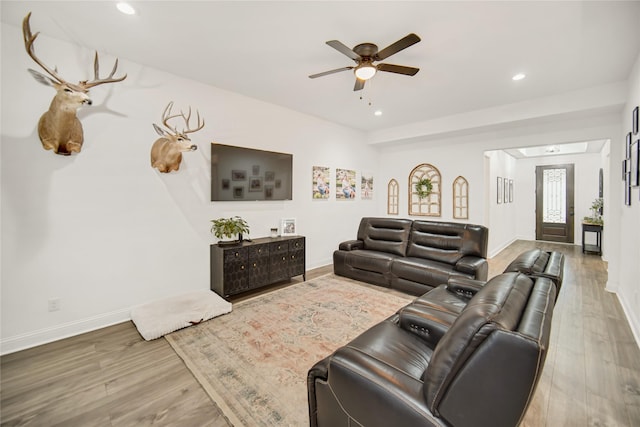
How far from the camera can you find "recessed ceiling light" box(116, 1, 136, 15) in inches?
84.9

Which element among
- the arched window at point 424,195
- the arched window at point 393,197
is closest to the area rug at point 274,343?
the arched window at point 424,195

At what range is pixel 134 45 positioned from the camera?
108 inches

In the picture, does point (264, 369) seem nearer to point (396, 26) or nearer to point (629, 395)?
point (629, 395)

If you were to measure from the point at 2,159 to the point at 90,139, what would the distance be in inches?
26.1

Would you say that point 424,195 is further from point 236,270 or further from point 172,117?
point 172,117

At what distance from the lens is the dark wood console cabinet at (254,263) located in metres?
3.46

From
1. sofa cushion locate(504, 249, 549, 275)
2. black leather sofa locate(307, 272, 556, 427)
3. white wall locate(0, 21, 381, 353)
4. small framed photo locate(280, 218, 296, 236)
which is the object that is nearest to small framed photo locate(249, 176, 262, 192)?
white wall locate(0, 21, 381, 353)

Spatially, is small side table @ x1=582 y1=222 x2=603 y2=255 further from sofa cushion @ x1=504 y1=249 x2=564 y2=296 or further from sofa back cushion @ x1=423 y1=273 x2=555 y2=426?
sofa back cushion @ x1=423 y1=273 x2=555 y2=426

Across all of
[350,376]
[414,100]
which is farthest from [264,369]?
[414,100]

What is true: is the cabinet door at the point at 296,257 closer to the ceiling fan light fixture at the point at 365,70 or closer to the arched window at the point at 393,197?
the ceiling fan light fixture at the point at 365,70

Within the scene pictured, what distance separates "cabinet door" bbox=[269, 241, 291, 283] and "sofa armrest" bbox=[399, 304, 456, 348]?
2.36 meters

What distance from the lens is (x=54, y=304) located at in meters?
2.63

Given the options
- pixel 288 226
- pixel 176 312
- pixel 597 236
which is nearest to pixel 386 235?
pixel 288 226

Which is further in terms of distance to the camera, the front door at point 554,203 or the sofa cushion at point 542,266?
the front door at point 554,203
